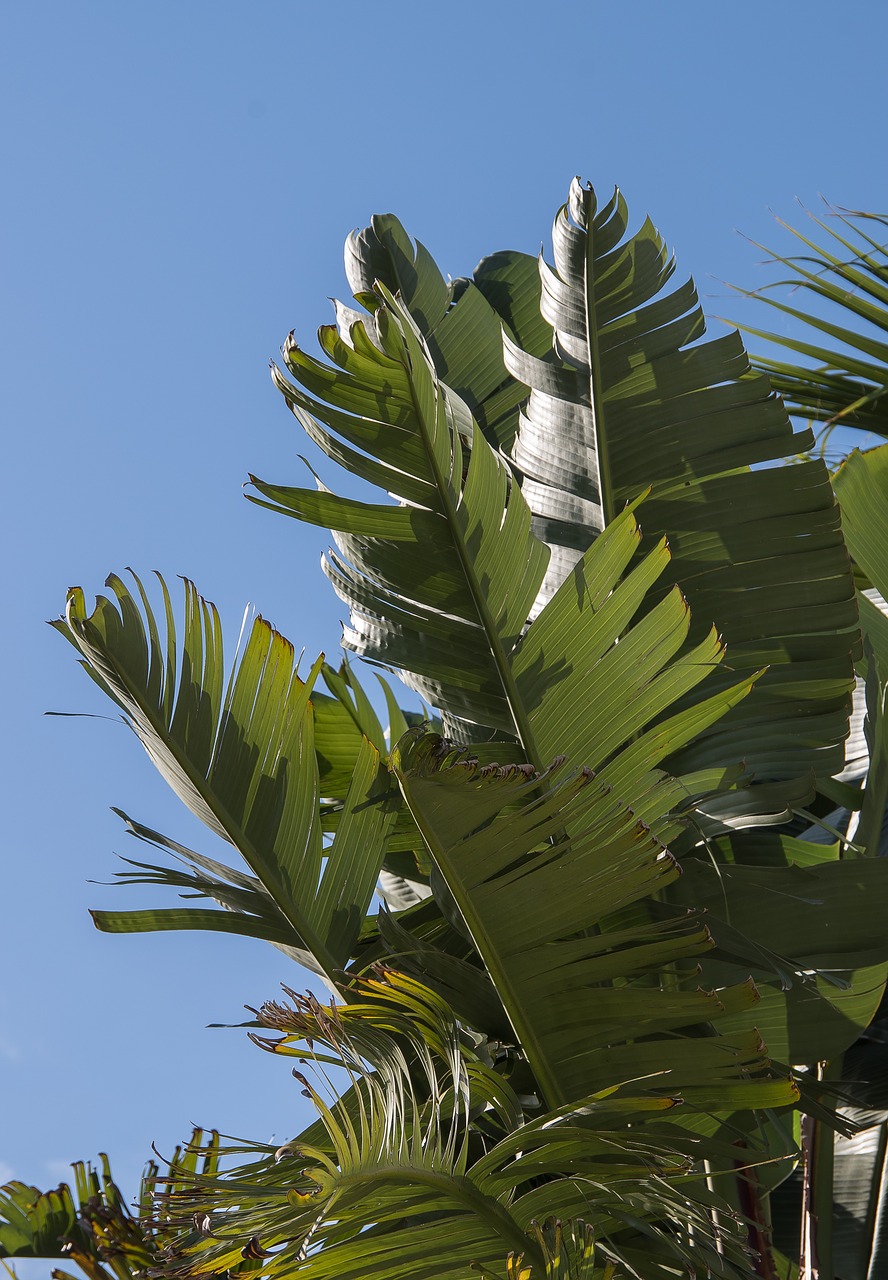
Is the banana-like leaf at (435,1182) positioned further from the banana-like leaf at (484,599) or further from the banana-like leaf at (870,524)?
the banana-like leaf at (870,524)

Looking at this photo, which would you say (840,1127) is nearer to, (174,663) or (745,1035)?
(745,1035)

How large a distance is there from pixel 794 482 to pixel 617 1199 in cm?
106

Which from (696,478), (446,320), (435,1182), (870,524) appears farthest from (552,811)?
(446,320)

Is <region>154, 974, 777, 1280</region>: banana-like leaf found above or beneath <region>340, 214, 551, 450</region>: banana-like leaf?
beneath

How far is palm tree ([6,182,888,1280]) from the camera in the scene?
1.23 m

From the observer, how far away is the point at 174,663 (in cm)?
148

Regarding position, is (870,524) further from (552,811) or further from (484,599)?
(552,811)

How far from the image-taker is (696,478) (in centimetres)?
181

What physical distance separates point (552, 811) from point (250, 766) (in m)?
0.49

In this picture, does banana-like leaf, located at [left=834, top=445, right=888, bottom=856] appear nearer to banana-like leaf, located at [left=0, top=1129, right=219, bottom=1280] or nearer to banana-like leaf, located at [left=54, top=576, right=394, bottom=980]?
banana-like leaf, located at [left=54, top=576, right=394, bottom=980]

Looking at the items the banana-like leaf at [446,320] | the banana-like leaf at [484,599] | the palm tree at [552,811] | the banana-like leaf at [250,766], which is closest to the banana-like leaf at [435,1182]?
the palm tree at [552,811]

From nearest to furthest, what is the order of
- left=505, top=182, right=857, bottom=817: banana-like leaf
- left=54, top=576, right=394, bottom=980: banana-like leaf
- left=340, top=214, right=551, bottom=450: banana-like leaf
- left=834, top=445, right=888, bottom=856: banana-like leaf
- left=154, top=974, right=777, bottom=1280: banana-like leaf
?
1. left=154, top=974, right=777, bottom=1280: banana-like leaf
2. left=54, top=576, right=394, bottom=980: banana-like leaf
3. left=505, top=182, right=857, bottom=817: banana-like leaf
4. left=834, top=445, right=888, bottom=856: banana-like leaf
5. left=340, top=214, right=551, bottom=450: banana-like leaf

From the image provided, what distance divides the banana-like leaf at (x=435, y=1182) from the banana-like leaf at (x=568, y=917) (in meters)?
0.07

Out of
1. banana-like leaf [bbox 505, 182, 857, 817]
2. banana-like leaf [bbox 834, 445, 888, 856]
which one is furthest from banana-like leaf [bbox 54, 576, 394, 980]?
banana-like leaf [bbox 834, 445, 888, 856]
